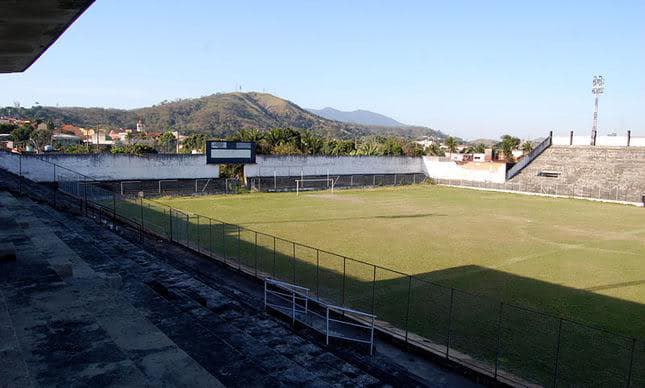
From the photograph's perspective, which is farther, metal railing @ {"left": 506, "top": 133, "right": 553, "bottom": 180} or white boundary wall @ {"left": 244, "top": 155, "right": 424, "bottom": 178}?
metal railing @ {"left": 506, "top": 133, "right": 553, "bottom": 180}

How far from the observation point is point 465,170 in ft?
212

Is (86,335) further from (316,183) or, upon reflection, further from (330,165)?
(330,165)

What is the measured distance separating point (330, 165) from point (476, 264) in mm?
40962

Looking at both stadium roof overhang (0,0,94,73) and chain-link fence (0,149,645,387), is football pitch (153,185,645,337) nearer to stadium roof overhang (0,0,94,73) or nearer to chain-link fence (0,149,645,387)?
chain-link fence (0,149,645,387)

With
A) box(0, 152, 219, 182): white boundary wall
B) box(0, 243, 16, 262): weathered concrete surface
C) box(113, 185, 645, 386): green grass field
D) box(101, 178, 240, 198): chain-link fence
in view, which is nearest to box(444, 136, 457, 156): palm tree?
box(113, 185, 645, 386): green grass field

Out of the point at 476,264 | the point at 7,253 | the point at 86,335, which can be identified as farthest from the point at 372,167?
the point at 86,335

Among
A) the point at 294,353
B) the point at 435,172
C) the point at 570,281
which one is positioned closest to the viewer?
the point at 294,353

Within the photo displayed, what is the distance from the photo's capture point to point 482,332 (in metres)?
13.3

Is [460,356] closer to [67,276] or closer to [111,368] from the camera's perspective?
[111,368]

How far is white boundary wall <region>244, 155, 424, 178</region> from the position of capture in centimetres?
5588

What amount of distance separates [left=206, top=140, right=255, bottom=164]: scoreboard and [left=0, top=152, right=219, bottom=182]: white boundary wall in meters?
0.89

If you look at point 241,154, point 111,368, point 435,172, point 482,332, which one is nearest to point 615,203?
point 435,172

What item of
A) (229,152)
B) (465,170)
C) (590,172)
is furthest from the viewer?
(465,170)

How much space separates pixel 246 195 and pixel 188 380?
41.6 m
